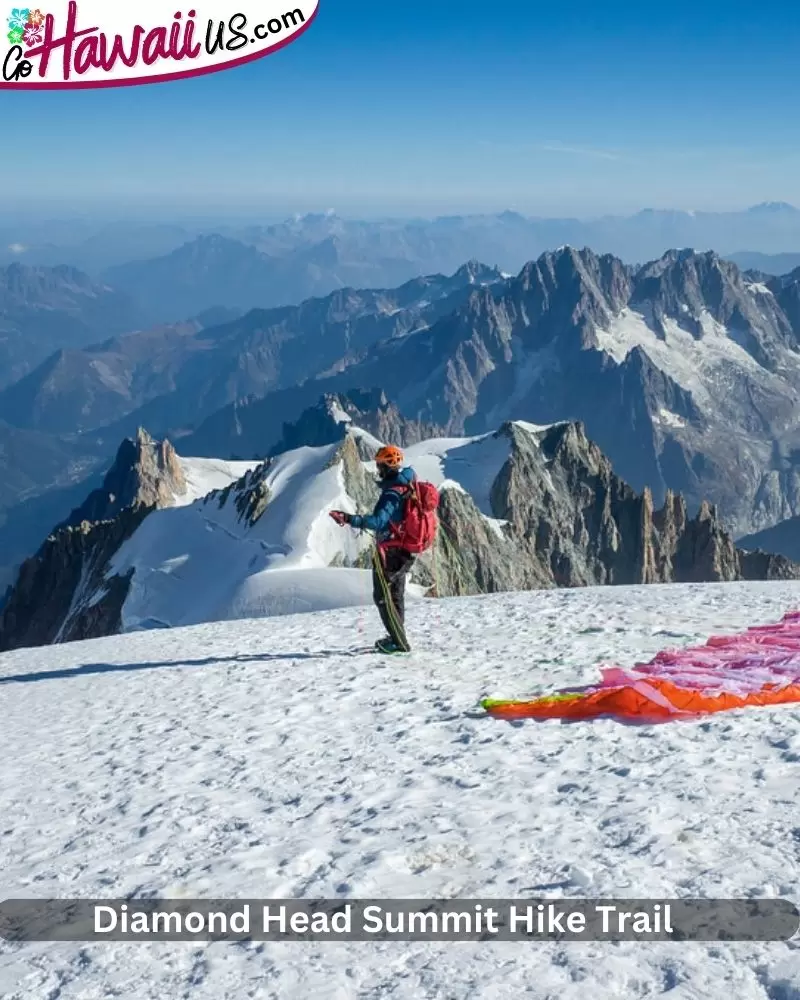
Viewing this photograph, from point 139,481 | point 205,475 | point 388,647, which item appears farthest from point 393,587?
point 139,481

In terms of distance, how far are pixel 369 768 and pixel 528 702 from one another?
272cm

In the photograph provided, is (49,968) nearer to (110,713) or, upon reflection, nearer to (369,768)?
(369,768)

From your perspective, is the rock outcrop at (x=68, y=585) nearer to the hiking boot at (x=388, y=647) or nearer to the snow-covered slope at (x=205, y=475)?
the snow-covered slope at (x=205, y=475)

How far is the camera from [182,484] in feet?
391

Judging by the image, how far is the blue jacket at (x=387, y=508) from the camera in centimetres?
1508

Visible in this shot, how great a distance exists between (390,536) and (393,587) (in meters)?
1.08

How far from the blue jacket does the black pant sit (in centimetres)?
74

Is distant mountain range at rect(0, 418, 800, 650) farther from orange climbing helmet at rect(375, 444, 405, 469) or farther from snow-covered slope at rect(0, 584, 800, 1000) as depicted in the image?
snow-covered slope at rect(0, 584, 800, 1000)

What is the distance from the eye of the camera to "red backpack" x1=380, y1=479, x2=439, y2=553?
50.7 feet

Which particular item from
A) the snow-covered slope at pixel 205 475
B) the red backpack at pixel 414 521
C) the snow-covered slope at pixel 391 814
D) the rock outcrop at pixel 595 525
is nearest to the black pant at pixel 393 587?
the red backpack at pixel 414 521

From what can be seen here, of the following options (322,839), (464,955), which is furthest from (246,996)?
(322,839)
